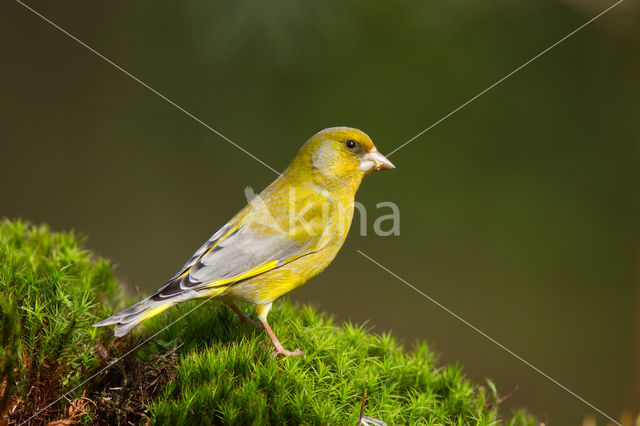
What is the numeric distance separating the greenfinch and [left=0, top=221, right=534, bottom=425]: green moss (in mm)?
143

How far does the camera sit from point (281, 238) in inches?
126

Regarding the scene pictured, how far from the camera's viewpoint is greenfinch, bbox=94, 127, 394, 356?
286cm

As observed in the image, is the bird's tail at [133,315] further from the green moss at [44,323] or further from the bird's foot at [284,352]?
the bird's foot at [284,352]

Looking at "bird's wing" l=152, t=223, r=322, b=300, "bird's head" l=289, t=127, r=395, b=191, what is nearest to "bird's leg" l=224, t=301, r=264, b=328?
"bird's wing" l=152, t=223, r=322, b=300

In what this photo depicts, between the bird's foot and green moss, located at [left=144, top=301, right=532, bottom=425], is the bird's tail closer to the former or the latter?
green moss, located at [left=144, top=301, right=532, bottom=425]

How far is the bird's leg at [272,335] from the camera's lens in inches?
103

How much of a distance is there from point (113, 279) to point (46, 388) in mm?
1199

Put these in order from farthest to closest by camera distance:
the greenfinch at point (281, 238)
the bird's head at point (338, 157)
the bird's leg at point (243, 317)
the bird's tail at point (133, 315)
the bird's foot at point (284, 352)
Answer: the bird's head at point (338, 157)
the bird's leg at point (243, 317)
the greenfinch at point (281, 238)
the bird's foot at point (284, 352)
the bird's tail at point (133, 315)

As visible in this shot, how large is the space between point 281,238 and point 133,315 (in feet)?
2.99

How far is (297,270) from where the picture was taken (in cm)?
316

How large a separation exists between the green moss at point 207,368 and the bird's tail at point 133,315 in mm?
111

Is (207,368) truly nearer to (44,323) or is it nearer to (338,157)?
(44,323)

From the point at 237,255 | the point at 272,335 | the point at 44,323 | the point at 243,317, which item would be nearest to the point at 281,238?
the point at 237,255

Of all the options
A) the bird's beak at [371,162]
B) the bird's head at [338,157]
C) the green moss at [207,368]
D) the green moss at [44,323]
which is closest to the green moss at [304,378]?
the green moss at [207,368]
